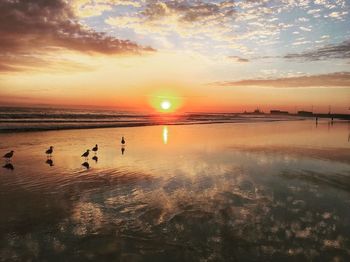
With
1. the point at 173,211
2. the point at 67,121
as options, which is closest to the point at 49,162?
the point at 173,211

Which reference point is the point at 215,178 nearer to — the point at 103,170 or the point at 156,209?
→ the point at 156,209

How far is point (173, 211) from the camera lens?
9.34m

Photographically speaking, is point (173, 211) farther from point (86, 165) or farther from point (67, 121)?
point (67, 121)

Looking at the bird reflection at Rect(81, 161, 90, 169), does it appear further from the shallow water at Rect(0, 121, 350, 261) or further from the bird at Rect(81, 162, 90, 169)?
the shallow water at Rect(0, 121, 350, 261)

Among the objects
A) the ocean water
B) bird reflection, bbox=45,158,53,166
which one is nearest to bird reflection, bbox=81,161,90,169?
bird reflection, bbox=45,158,53,166

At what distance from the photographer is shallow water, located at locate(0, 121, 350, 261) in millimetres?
6891

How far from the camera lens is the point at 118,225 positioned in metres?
8.15

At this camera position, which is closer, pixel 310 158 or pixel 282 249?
pixel 282 249

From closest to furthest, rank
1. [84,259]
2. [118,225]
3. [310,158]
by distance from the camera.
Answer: [84,259]
[118,225]
[310,158]

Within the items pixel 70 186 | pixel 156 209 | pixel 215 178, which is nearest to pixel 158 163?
pixel 215 178

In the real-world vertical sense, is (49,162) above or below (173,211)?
above

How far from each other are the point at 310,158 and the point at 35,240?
17.7 meters

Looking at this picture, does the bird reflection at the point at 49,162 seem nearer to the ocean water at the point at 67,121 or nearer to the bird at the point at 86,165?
the bird at the point at 86,165

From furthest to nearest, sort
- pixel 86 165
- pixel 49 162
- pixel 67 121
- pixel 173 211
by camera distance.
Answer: pixel 67 121
pixel 49 162
pixel 86 165
pixel 173 211
